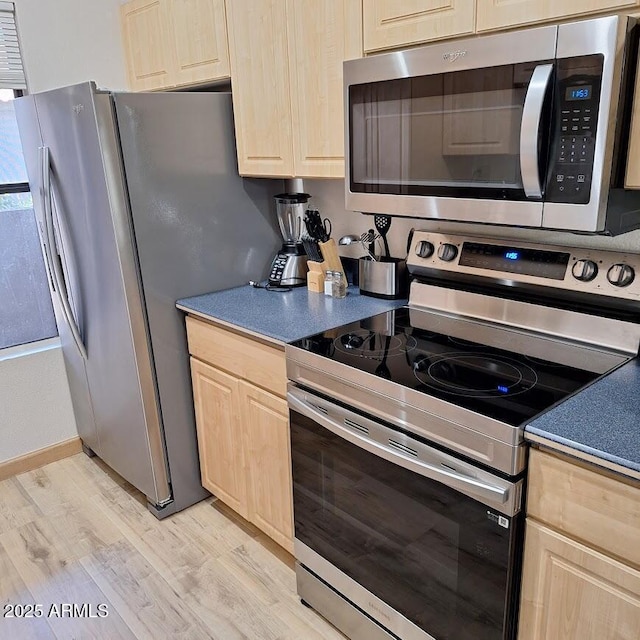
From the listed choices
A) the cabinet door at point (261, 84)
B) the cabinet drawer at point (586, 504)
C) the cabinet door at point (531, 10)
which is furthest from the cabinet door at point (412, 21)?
the cabinet drawer at point (586, 504)

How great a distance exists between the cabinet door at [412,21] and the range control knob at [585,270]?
66 cm

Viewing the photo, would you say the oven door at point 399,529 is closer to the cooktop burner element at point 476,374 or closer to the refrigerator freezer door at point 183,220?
the cooktop burner element at point 476,374

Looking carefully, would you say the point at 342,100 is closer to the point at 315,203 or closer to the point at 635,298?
the point at 315,203

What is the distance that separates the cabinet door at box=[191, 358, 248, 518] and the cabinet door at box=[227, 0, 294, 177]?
2.62 ft

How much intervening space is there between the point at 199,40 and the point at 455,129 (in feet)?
4.02

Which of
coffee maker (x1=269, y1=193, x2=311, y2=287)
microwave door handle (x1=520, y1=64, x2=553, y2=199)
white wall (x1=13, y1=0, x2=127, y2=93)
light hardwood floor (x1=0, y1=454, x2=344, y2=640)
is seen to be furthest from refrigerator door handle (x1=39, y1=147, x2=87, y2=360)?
microwave door handle (x1=520, y1=64, x2=553, y2=199)

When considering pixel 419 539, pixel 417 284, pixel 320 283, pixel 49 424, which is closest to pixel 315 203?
pixel 320 283

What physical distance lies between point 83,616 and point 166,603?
272 mm

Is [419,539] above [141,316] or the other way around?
the other way around

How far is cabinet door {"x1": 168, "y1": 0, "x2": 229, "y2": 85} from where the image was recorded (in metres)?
2.10

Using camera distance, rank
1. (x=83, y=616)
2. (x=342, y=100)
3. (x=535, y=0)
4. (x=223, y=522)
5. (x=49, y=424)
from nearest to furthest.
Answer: (x=535, y=0), (x=342, y=100), (x=83, y=616), (x=223, y=522), (x=49, y=424)

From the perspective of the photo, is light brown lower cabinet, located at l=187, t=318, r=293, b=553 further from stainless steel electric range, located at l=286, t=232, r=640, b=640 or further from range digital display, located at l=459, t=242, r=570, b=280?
range digital display, located at l=459, t=242, r=570, b=280

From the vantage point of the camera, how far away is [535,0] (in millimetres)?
1253

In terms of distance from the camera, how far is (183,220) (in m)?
2.18
